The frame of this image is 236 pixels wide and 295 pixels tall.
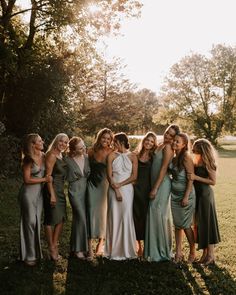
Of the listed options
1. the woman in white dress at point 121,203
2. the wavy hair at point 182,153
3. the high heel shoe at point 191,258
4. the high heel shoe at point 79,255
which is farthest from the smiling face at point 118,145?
the high heel shoe at point 191,258

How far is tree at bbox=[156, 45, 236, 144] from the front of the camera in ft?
176

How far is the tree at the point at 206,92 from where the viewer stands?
53.8 meters

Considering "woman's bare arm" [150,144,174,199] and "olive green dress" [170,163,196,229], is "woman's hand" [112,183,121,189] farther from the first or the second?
"olive green dress" [170,163,196,229]

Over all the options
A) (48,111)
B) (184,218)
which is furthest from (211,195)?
(48,111)

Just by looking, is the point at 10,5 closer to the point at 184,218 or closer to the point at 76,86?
the point at 76,86

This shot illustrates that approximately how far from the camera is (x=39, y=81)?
19.1 m

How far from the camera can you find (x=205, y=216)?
755cm

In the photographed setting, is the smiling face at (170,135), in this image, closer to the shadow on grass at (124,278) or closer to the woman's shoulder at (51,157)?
the woman's shoulder at (51,157)

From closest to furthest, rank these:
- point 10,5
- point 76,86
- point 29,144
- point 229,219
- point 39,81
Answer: point 29,144 → point 229,219 → point 10,5 → point 39,81 → point 76,86

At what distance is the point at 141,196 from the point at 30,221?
6.94 feet

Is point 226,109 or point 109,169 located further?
point 226,109

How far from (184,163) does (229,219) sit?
5.61 m

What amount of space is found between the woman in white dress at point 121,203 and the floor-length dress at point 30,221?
51.8 inches

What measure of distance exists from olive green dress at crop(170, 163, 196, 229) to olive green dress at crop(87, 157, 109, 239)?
Answer: 52.2 inches
